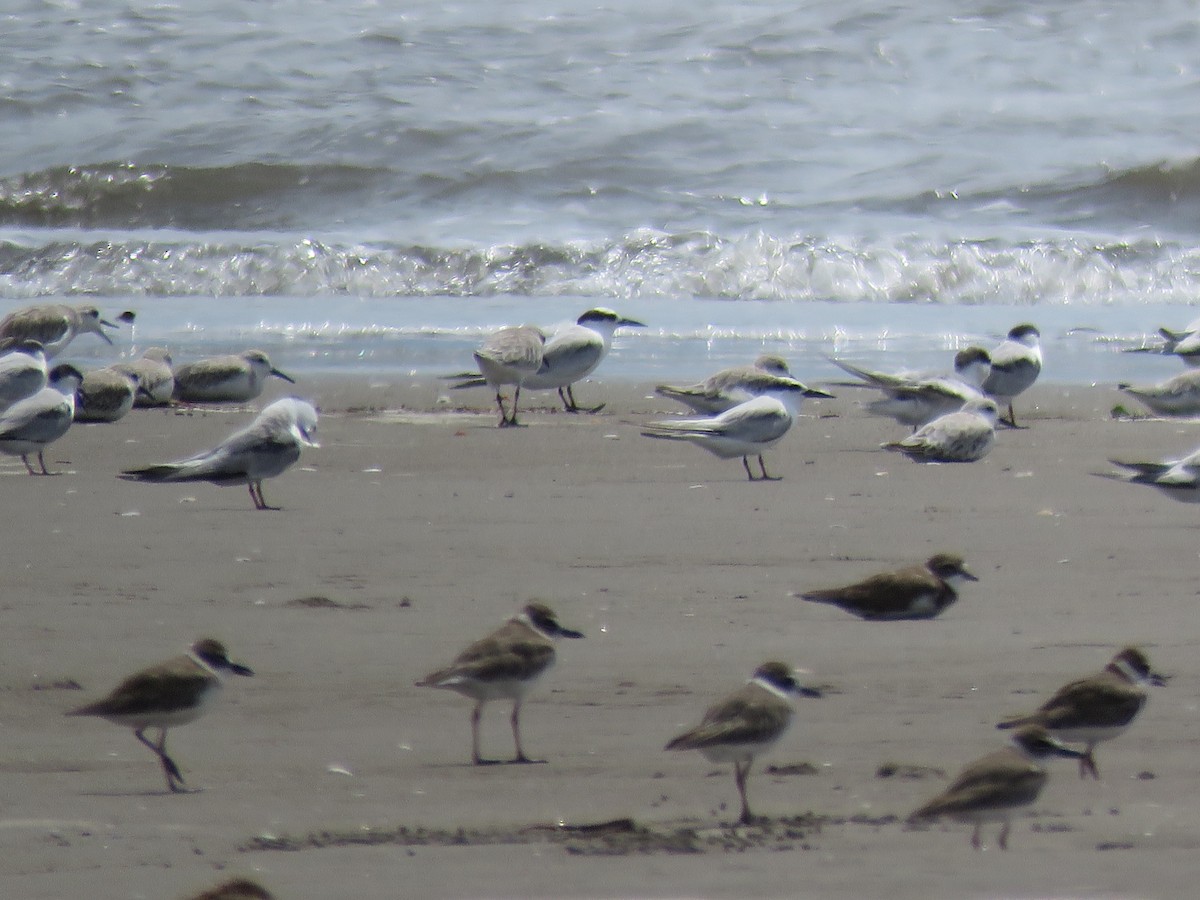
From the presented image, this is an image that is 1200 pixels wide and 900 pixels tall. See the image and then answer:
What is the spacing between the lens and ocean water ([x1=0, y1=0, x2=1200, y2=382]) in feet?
42.9

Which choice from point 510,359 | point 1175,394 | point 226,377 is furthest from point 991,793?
point 226,377

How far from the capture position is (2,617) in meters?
4.58

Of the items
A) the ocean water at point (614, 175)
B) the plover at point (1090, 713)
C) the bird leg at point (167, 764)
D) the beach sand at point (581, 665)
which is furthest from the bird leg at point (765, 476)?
the bird leg at point (167, 764)

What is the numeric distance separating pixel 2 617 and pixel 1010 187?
1369 cm

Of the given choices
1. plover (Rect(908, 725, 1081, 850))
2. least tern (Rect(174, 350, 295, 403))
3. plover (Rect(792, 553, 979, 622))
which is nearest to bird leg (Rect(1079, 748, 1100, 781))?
plover (Rect(908, 725, 1081, 850))

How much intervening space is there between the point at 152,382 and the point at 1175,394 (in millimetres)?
4877

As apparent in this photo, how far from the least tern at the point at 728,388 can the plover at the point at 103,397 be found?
96.1 inches

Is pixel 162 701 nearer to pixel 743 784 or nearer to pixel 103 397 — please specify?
pixel 743 784

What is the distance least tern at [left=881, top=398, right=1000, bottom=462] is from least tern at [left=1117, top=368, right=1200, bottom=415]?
1.72m

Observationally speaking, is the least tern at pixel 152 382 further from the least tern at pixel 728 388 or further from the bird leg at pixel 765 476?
the bird leg at pixel 765 476

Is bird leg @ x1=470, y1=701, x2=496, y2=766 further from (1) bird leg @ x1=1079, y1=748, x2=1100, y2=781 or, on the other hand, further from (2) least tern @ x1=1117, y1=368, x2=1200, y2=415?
(2) least tern @ x1=1117, y1=368, x2=1200, y2=415

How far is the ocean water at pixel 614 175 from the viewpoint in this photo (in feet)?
42.9

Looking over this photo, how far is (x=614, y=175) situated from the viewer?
17.4 meters

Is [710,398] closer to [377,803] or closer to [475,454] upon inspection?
[475,454]
